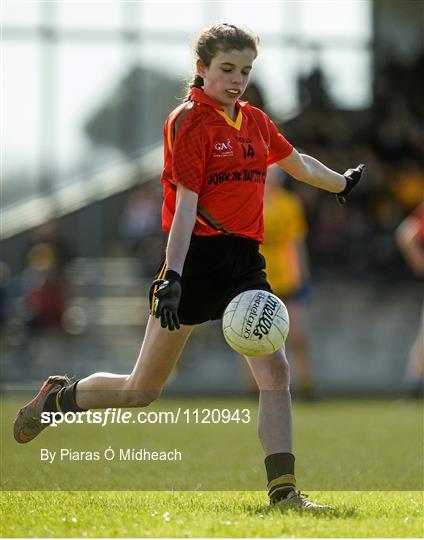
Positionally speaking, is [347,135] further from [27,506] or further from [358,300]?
[27,506]

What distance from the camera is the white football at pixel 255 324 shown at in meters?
5.72

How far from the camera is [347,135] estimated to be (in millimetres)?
21078

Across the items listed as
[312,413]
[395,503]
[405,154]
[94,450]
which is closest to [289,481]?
[395,503]

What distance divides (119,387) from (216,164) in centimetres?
128

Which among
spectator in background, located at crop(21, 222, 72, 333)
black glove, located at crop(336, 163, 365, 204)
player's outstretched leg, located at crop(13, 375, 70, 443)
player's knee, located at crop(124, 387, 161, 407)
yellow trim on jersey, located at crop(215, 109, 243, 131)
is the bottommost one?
spectator in background, located at crop(21, 222, 72, 333)

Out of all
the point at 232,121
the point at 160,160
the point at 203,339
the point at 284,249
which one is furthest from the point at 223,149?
the point at 160,160

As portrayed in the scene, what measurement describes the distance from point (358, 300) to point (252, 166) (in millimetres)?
14187

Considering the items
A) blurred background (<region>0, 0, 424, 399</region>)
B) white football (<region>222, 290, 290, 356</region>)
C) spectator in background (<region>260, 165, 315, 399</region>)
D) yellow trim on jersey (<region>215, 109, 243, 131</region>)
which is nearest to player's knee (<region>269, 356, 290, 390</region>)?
white football (<region>222, 290, 290, 356</region>)

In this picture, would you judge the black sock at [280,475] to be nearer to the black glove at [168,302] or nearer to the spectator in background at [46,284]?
the black glove at [168,302]

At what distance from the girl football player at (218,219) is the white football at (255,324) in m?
0.17

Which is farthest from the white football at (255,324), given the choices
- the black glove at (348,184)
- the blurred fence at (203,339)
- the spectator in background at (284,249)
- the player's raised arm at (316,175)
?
the blurred fence at (203,339)

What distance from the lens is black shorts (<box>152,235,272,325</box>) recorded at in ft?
19.7

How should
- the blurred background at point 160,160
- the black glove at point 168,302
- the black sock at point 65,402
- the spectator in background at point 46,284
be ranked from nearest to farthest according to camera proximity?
the black glove at point 168,302 < the black sock at point 65,402 < the spectator in background at point 46,284 < the blurred background at point 160,160

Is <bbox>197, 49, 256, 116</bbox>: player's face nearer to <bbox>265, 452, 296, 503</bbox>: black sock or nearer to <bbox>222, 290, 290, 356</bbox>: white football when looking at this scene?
<bbox>222, 290, 290, 356</bbox>: white football
